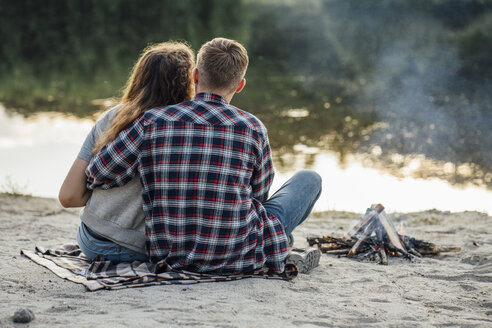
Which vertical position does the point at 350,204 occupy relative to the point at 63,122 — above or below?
below

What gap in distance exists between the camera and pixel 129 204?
9.77ft

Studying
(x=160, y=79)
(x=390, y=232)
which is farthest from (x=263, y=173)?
(x=390, y=232)

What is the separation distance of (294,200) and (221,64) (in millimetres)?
925

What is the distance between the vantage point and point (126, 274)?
9.84 ft

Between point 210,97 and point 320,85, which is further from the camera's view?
point 320,85

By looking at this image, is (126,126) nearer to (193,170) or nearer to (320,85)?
(193,170)

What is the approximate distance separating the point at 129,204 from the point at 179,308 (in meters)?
0.65

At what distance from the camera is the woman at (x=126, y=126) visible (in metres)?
2.93

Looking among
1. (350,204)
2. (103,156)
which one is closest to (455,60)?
(350,204)

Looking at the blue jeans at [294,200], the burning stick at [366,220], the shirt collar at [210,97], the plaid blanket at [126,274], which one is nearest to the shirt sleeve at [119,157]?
the shirt collar at [210,97]

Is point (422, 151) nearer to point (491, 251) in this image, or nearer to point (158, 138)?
point (491, 251)

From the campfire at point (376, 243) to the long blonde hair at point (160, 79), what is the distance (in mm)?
1729

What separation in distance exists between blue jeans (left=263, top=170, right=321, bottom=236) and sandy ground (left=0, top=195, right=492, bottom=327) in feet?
1.16

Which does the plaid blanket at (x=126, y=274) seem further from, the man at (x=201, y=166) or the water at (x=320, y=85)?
the water at (x=320, y=85)
